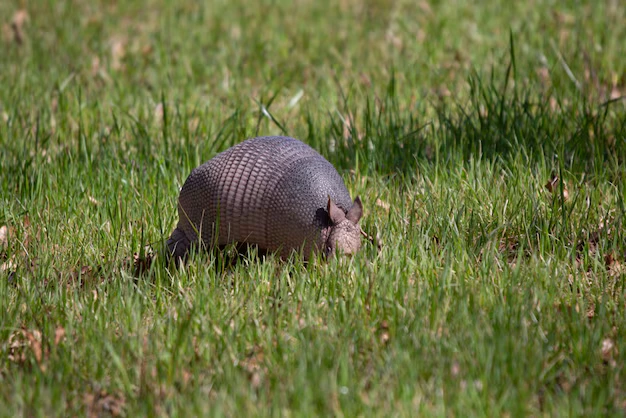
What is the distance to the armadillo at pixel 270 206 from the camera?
3609mm

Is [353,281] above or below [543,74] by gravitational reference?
below

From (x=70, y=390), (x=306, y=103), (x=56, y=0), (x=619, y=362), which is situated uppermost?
(x=56, y=0)

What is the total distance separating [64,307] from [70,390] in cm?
50

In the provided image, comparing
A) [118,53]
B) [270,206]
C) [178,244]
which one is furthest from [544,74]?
[118,53]

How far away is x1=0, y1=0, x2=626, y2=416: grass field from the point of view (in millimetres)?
2676

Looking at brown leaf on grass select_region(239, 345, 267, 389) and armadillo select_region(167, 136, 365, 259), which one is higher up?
armadillo select_region(167, 136, 365, 259)

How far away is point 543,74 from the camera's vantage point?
575 cm

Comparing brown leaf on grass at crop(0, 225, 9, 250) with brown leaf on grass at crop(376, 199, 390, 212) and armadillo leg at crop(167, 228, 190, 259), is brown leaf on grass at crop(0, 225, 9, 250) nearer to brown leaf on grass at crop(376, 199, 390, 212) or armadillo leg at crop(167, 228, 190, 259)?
armadillo leg at crop(167, 228, 190, 259)

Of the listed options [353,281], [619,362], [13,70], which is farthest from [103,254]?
[13,70]

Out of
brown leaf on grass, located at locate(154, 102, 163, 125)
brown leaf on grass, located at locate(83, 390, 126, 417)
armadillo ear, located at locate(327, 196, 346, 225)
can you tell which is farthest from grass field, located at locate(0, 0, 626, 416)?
armadillo ear, located at locate(327, 196, 346, 225)

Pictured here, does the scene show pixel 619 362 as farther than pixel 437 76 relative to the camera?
No

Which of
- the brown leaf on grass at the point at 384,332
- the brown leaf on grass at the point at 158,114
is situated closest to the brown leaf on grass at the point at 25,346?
the brown leaf on grass at the point at 384,332

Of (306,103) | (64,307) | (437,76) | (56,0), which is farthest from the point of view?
(56,0)

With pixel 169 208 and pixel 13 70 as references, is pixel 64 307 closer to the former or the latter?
pixel 169 208
